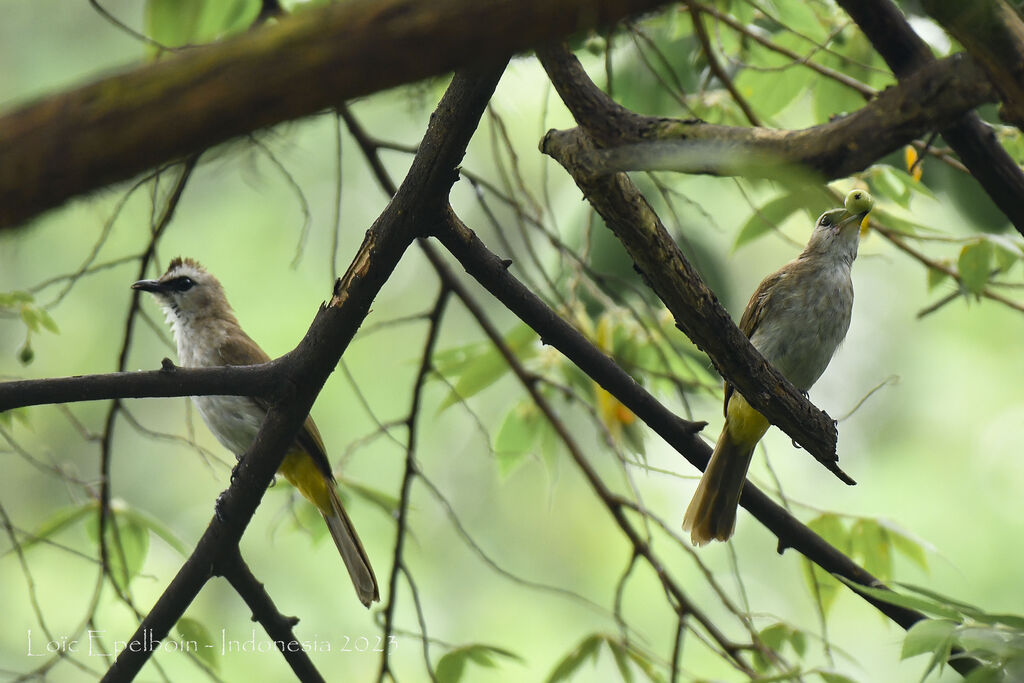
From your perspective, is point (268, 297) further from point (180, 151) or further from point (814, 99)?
point (180, 151)

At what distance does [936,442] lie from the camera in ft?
26.8

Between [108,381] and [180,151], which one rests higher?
[108,381]

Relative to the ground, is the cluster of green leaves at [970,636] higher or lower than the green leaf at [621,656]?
lower

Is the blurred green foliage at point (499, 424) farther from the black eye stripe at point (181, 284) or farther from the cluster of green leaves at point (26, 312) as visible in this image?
the cluster of green leaves at point (26, 312)

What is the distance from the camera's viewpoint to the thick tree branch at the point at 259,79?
0.80 metres

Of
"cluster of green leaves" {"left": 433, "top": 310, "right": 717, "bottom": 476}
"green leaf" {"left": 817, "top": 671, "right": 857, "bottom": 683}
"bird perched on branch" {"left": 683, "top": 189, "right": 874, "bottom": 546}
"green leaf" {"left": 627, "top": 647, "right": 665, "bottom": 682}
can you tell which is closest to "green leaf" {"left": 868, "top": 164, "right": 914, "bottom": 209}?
"bird perched on branch" {"left": 683, "top": 189, "right": 874, "bottom": 546}

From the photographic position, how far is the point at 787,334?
3.70 m

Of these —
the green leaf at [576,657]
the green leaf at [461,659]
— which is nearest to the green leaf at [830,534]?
the green leaf at [576,657]

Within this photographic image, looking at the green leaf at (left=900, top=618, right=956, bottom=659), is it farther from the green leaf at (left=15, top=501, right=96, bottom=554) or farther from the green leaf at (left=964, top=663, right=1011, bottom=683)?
the green leaf at (left=15, top=501, right=96, bottom=554)

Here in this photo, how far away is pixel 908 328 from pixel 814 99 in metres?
5.83

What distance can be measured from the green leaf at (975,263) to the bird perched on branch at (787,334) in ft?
3.01

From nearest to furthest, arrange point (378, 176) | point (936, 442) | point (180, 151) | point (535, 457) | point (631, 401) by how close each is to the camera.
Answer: point (180, 151), point (631, 401), point (378, 176), point (535, 457), point (936, 442)

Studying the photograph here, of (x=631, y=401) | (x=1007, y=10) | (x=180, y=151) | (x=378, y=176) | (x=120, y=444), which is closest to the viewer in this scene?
(x=180, y=151)

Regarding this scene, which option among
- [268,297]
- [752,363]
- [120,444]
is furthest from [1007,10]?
[120,444]
